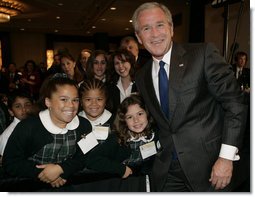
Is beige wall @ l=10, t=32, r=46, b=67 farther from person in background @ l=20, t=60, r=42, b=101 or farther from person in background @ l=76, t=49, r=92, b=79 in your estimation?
person in background @ l=76, t=49, r=92, b=79

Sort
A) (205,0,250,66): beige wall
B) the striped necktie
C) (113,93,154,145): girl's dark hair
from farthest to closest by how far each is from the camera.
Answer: (205,0,250,66): beige wall
(113,93,154,145): girl's dark hair
the striped necktie

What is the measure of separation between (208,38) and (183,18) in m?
1.85

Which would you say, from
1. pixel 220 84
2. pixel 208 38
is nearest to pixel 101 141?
pixel 220 84

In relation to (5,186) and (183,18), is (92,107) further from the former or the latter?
(183,18)

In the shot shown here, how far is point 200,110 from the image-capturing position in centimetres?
131

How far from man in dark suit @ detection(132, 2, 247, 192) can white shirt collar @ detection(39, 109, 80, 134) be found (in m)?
0.49

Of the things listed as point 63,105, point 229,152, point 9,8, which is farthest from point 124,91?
point 9,8

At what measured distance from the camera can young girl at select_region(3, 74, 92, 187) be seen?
1449mm

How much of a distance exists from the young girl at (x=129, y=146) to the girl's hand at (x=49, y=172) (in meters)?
0.18

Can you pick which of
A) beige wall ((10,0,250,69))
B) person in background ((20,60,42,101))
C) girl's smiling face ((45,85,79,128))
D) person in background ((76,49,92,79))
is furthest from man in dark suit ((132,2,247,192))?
beige wall ((10,0,250,69))

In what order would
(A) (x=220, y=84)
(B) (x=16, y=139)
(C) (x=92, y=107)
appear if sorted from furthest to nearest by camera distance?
1. (C) (x=92, y=107)
2. (B) (x=16, y=139)
3. (A) (x=220, y=84)

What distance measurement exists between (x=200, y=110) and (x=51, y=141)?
83cm

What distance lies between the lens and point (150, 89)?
1.48 metres

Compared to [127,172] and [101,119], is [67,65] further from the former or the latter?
[127,172]
